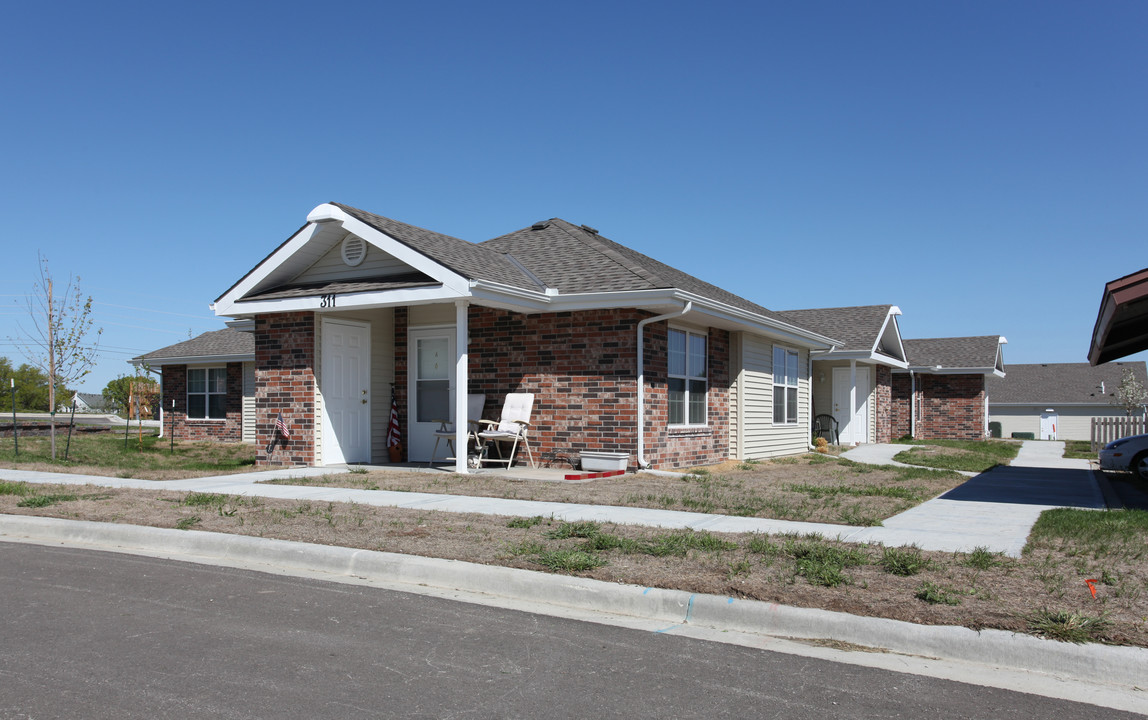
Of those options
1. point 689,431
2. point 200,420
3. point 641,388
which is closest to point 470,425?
point 641,388

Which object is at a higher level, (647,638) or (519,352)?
(519,352)

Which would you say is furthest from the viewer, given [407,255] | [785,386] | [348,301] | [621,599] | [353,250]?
[785,386]

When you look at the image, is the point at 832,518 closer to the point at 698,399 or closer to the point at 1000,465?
the point at 698,399

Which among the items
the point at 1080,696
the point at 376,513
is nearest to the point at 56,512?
the point at 376,513

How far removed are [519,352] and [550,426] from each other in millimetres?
1304

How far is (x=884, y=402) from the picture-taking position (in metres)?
27.1

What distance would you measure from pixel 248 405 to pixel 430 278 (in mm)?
13799

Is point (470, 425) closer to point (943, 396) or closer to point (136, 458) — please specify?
point (136, 458)

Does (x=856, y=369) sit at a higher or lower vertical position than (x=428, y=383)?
higher

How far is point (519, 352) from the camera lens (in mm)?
13719

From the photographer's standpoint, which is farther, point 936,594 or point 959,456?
point 959,456

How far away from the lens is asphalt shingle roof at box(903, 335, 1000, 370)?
28719mm

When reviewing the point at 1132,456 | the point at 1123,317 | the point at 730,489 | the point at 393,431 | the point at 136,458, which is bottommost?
the point at 136,458

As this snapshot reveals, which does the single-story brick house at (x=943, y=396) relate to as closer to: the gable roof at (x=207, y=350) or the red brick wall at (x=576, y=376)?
the red brick wall at (x=576, y=376)
